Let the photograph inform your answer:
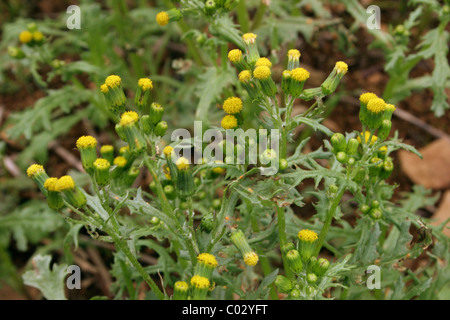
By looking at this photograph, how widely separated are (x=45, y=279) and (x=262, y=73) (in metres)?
1.70

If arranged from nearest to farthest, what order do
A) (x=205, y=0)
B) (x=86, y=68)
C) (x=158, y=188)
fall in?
1. (x=158, y=188)
2. (x=205, y=0)
3. (x=86, y=68)

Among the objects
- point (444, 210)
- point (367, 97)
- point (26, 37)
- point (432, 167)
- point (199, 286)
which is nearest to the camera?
point (199, 286)

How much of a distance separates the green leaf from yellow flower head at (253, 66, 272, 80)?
158 cm

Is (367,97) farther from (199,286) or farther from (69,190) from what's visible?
(69,190)

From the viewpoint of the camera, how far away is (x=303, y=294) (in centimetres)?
208

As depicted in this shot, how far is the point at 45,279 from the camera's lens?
276cm

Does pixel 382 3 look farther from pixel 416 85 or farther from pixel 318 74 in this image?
pixel 416 85

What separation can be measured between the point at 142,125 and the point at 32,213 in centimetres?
189

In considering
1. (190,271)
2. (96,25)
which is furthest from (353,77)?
(190,271)

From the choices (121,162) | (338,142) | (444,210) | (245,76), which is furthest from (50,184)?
(444,210)

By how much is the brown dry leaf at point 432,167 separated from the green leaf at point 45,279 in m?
2.62

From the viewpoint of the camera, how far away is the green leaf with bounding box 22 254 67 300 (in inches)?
108

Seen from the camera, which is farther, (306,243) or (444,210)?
(444,210)

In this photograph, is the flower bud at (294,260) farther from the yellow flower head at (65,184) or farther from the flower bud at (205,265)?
the yellow flower head at (65,184)
